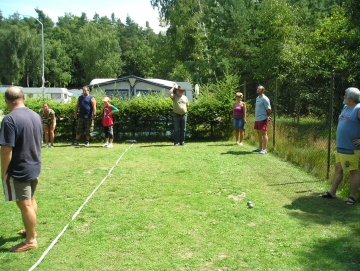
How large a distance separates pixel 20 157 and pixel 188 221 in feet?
6.86

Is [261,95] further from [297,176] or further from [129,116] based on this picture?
[129,116]

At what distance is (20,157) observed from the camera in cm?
379

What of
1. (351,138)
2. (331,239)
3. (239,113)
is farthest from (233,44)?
(331,239)

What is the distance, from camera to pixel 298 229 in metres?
4.31

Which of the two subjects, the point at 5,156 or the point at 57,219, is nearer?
the point at 5,156

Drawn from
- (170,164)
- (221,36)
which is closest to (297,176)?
(170,164)

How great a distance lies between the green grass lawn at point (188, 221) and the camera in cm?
358

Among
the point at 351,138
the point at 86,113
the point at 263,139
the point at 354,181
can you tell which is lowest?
the point at 354,181

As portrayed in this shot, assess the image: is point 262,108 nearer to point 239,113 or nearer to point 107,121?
point 239,113

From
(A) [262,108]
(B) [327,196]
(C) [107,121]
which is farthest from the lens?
(C) [107,121]

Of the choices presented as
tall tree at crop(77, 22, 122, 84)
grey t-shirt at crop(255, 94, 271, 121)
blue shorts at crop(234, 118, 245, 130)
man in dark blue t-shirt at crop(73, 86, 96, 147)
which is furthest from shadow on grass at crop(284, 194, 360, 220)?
tall tree at crop(77, 22, 122, 84)

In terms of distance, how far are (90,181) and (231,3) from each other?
19.8 m

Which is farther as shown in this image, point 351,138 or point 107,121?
point 107,121

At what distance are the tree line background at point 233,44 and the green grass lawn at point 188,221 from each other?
17.3ft
